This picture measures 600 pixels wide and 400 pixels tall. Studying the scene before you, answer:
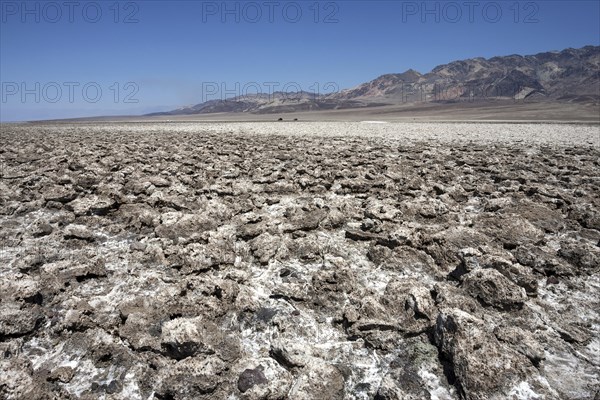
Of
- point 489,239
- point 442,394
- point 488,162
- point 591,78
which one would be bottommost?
point 442,394

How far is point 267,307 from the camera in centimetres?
273

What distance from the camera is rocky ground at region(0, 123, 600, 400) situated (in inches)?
79.5

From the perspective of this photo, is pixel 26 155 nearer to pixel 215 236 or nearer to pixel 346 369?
pixel 215 236

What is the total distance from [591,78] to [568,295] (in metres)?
180

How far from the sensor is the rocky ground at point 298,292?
6.63 feet

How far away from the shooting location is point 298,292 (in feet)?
9.37

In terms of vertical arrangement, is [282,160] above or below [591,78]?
below

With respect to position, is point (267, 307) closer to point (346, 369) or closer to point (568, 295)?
point (346, 369)

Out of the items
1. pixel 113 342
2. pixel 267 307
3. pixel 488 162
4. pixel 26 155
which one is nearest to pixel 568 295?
pixel 267 307

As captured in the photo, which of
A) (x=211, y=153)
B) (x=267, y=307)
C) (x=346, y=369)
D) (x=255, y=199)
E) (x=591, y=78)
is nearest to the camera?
(x=346, y=369)

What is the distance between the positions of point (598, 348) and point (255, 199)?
3830 mm

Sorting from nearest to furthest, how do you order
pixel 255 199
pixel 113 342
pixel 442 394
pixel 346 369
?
pixel 442 394
pixel 346 369
pixel 113 342
pixel 255 199

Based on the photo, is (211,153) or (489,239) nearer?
(489,239)

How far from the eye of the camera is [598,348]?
228 cm
